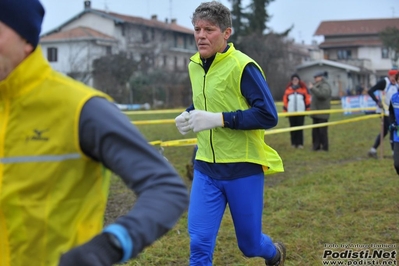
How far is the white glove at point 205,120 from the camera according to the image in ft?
13.3

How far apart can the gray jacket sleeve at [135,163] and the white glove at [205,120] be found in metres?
2.18

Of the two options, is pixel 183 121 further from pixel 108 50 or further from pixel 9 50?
pixel 108 50

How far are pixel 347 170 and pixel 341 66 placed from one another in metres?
54.4

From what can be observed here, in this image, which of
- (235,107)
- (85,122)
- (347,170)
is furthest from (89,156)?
(347,170)

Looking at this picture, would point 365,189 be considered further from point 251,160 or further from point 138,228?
point 138,228

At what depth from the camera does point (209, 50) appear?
4336 mm

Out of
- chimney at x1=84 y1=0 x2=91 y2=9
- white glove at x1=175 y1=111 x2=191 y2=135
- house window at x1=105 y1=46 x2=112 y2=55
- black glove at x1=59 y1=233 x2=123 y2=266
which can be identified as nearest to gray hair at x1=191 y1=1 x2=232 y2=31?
white glove at x1=175 y1=111 x2=191 y2=135

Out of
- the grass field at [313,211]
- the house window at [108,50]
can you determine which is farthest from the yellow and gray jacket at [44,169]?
the house window at [108,50]

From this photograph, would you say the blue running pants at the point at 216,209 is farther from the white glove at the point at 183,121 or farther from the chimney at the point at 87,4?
the chimney at the point at 87,4

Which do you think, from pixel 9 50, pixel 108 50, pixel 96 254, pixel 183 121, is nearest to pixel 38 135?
pixel 9 50

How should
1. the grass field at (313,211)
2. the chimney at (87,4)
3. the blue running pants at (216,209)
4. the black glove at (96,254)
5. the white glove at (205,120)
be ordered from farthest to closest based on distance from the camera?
the chimney at (87,4) < the grass field at (313,211) < the blue running pants at (216,209) < the white glove at (205,120) < the black glove at (96,254)

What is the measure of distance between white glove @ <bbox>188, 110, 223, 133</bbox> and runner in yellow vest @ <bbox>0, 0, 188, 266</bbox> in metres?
2.09

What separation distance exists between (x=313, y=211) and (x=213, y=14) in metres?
4.30

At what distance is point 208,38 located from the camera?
4320mm
